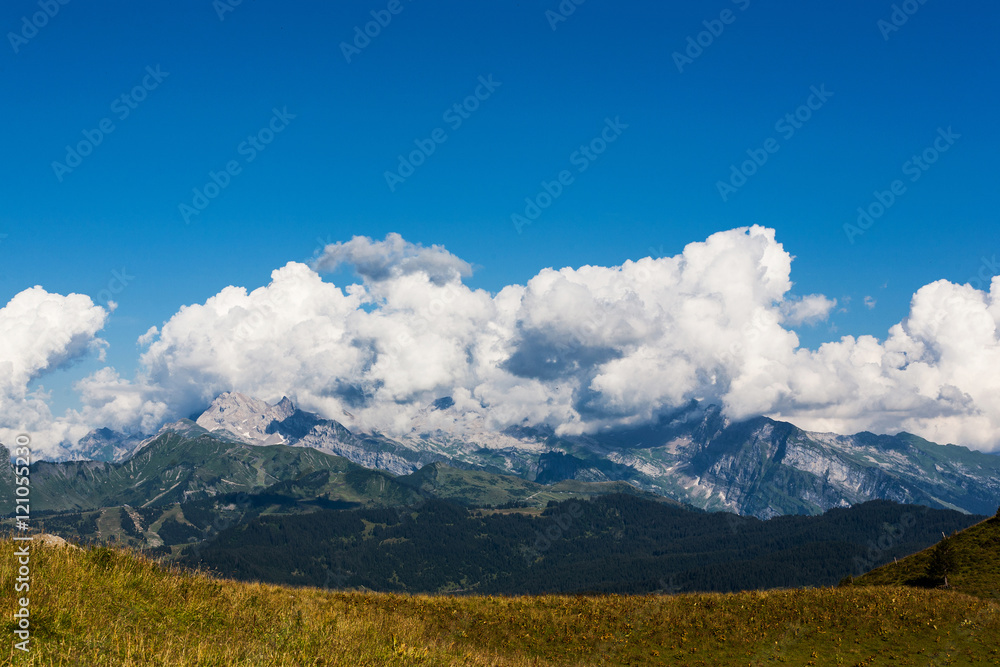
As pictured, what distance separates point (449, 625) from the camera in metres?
36.4

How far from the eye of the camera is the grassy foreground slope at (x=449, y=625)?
14.7 metres

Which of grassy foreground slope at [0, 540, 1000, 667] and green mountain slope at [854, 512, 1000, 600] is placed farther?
green mountain slope at [854, 512, 1000, 600]

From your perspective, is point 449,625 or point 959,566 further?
point 959,566

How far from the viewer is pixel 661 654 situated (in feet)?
112

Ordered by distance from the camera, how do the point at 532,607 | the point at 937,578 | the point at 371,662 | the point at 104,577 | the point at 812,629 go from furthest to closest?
the point at 937,578 → the point at 532,607 → the point at 812,629 → the point at 104,577 → the point at 371,662

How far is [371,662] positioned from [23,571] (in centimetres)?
890

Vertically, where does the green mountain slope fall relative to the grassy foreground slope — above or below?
above

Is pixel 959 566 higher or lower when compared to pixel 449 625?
higher

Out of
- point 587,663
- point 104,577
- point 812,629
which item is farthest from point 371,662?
point 812,629

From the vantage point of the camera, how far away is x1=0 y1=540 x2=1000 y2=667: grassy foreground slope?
48.2 ft

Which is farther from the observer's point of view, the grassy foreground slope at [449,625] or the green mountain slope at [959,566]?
the green mountain slope at [959,566]

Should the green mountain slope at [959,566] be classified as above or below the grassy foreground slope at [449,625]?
above

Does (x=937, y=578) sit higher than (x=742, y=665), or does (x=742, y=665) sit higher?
(x=937, y=578)

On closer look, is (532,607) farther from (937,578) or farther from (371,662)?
(937,578)
